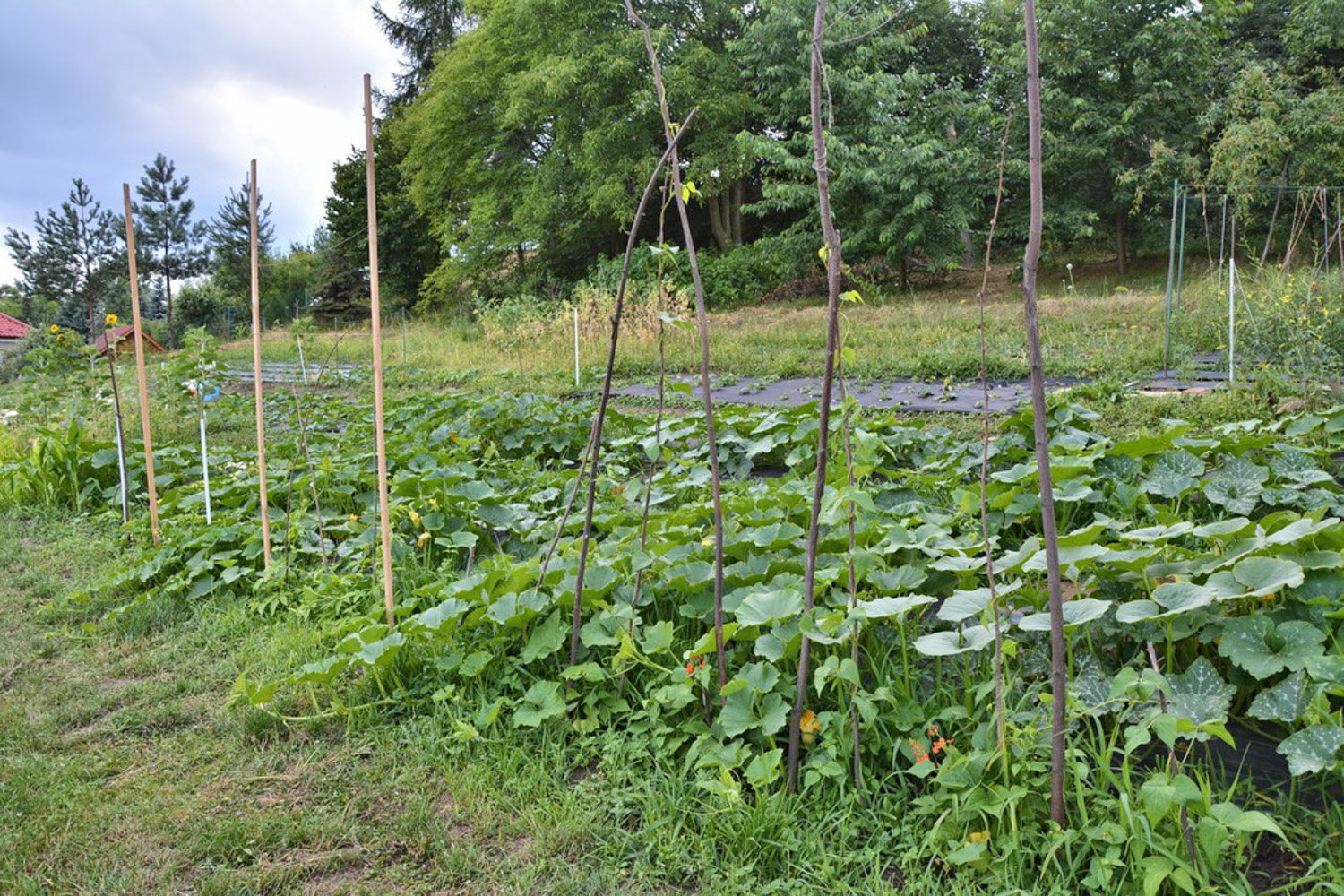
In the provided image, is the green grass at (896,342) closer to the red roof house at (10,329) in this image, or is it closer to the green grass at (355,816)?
the green grass at (355,816)

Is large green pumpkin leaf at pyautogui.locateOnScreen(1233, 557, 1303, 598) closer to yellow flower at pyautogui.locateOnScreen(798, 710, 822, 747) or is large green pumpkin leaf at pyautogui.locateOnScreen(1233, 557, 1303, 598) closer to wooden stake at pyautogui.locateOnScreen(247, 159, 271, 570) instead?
yellow flower at pyautogui.locateOnScreen(798, 710, 822, 747)

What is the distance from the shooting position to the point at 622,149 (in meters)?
17.9

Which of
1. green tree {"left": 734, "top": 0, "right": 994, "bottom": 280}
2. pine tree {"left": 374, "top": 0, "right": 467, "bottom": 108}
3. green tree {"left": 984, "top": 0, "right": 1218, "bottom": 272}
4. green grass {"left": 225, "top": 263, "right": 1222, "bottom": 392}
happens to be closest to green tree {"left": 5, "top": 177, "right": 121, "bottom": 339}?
pine tree {"left": 374, "top": 0, "right": 467, "bottom": 108}

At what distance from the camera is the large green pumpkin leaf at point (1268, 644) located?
1516mm

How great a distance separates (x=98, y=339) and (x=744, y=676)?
558cm

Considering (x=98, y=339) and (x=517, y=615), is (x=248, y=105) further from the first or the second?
(x=98, y=339)

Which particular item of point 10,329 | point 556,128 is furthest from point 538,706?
point 10,329

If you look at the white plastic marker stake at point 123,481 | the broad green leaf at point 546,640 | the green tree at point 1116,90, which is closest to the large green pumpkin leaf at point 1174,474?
the broad green leaf at point 546,640

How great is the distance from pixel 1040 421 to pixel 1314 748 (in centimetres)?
69

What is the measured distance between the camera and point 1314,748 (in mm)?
1339

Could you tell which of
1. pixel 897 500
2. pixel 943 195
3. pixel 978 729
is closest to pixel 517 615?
pixel 978 729

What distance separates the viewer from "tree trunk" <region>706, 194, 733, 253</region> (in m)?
19.3

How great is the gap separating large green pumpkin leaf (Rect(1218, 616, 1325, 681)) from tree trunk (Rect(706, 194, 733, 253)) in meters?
18.0

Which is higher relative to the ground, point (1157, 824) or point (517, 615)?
point (517, 615)
